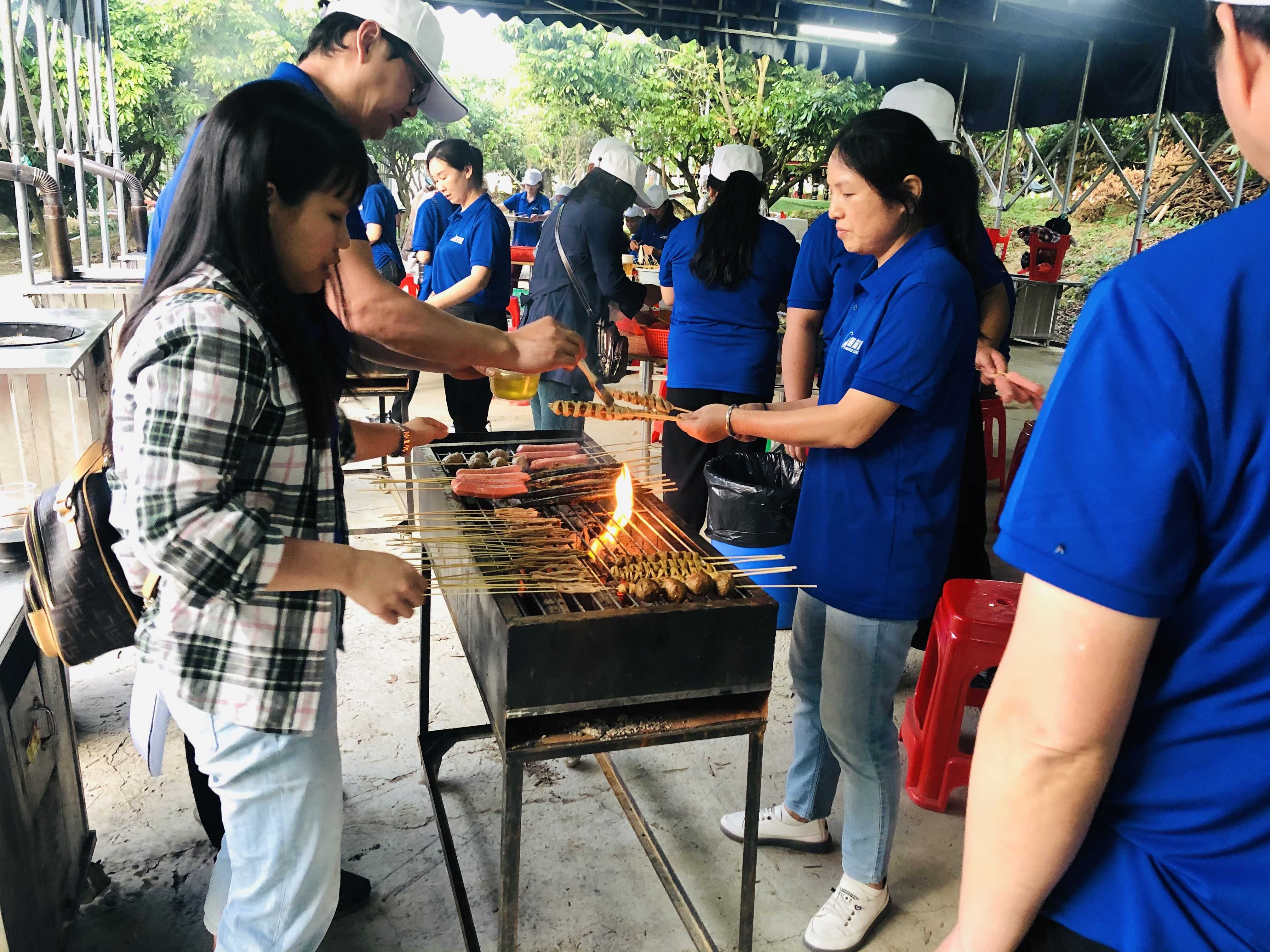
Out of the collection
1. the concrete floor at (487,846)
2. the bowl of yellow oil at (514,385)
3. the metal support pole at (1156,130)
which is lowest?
the concrete floor at (487,846)

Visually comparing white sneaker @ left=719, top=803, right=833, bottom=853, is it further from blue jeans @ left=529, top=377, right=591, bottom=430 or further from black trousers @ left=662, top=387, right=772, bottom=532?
blue jeans @ left=529, top=377, right=591, bottom=430

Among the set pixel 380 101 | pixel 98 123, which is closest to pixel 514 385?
pixel 380 101

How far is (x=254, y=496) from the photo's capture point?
1.57 m

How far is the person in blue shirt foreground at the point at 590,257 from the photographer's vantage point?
5277 mm

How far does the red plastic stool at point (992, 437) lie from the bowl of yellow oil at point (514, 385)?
370 centimetres

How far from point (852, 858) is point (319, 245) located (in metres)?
2.19

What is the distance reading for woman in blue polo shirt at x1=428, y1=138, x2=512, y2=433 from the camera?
5660 millimetres

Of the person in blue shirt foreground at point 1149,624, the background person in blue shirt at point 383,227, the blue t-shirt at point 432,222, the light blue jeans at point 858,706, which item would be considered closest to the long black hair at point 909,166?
the light blue jeans at point 858,706

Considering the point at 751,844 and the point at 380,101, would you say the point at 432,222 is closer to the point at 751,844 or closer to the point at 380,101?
the point at 380,101

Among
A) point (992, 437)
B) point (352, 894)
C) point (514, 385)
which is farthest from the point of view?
point (992, 437)

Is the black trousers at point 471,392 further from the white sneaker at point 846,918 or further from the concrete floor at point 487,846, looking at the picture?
the white sneaker at point 846,918

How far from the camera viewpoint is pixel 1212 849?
88 centimetres

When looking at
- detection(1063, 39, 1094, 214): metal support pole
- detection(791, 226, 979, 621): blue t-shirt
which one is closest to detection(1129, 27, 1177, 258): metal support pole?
detection(1063, 39, 1094, 214): metal support pole

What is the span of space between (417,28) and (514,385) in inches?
44.0
